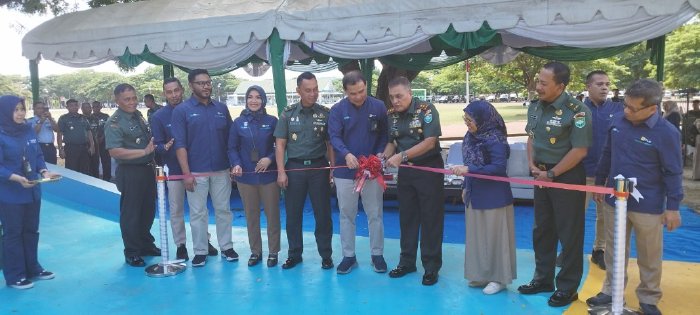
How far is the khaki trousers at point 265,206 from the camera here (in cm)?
442

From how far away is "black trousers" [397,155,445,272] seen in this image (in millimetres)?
3889

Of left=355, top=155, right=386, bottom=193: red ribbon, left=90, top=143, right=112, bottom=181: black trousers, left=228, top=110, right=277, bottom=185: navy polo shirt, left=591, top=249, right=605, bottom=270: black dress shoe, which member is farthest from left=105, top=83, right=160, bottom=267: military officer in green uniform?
left=90, top=143, right=112, bottom=181: black trousers

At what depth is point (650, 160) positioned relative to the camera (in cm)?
300

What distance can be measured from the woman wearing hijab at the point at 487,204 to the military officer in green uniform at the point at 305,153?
1.20 meters

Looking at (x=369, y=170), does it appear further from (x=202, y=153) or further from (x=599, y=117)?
(x=599, y=117)

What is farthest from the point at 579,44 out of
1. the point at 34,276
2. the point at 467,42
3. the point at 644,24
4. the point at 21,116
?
the point at 34,276

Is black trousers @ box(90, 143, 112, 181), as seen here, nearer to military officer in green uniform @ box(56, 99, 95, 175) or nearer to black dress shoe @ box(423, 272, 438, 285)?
military officer in green uniform @ box(56, 99, 95, 175)

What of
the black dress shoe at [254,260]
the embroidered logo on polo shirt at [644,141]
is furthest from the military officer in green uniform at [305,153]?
the embroidered logo on polo shirt at [644,141]

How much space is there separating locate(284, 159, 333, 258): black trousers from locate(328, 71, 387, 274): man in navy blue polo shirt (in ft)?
0.45

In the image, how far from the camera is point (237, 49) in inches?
286

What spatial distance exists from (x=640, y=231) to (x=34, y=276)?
14.9ft

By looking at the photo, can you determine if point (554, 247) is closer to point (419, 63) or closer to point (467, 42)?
point (467, 42)

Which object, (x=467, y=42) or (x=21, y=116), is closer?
(x=21, y=116)

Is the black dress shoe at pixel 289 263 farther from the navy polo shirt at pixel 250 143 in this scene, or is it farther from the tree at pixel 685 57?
the tree at pixel 685 57
